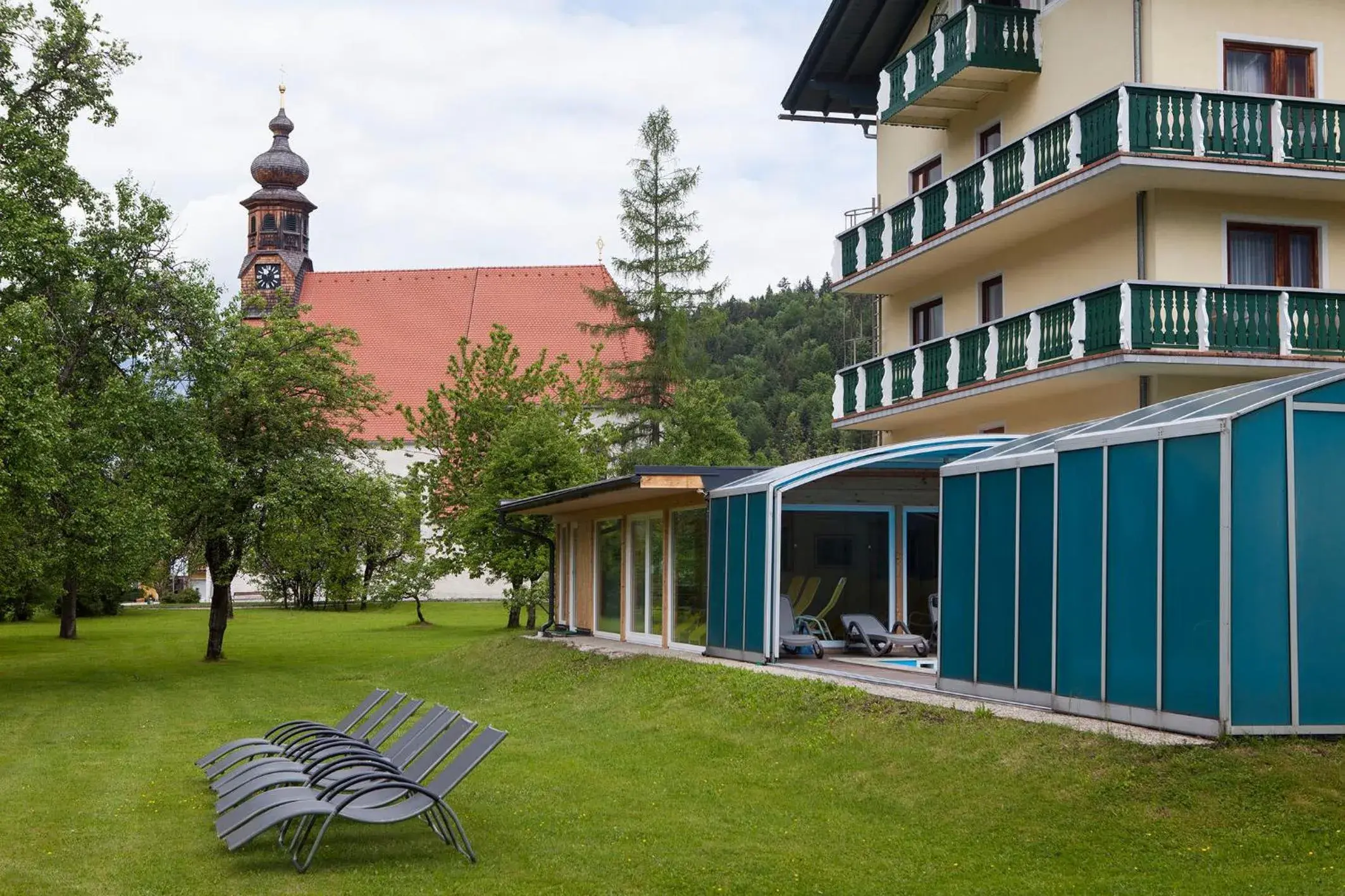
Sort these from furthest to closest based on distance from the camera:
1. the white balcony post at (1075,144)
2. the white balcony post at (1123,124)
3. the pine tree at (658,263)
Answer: the pine tree at (658,263)
the white balcony post at (1075,144)
the white balcony post at (1123,124)

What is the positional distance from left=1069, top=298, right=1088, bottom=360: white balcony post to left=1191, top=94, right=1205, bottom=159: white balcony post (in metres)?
2.73

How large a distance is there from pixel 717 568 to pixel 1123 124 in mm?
8822

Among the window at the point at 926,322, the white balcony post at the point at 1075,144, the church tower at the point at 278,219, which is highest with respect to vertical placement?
the church tower at the point at 278,219

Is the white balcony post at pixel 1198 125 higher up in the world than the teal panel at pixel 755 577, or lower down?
higher up

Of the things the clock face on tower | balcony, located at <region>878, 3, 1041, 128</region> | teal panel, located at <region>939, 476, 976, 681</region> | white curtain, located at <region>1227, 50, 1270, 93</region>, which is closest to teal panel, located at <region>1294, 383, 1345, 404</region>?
teal panel, located at <region>939, 476, 976, 681</region>

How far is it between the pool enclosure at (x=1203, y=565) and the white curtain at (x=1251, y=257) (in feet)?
34.9

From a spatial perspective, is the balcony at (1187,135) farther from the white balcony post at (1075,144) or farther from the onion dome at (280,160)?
the onion dome at (280,160)

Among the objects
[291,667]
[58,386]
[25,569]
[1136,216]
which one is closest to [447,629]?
[291,667]

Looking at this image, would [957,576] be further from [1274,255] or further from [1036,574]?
[1274,255]

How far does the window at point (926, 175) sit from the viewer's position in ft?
95.3

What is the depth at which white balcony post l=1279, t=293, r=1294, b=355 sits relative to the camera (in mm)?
21031

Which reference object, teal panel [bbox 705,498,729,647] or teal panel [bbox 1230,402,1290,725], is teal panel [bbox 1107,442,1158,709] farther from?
teal panel [bbox 705,498,729,647]

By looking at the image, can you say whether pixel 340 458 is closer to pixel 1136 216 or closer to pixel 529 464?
pixel 529 464

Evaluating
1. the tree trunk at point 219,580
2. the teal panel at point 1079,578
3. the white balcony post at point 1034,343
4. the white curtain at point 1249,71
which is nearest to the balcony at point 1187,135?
the white curtain at point 1249,71
